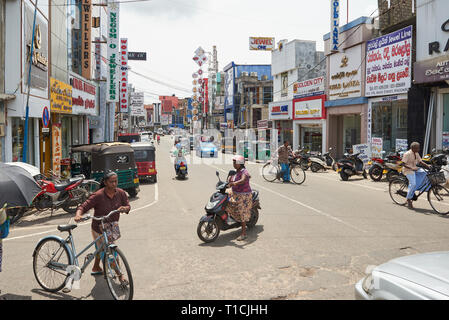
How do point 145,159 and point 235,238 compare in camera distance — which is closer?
point 235,238

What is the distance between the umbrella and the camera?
5566 mm

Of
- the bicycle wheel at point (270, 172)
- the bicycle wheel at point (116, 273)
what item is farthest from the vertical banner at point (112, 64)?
the bicycle wheel at point (116, 273)

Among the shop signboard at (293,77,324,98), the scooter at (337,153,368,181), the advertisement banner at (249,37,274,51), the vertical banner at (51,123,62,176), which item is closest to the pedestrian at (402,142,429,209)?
the scooter at (337,153,368,181)

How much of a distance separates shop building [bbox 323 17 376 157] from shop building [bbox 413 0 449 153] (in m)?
4.88

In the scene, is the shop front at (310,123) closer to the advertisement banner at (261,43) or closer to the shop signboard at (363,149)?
the shop signboard at (363,149)

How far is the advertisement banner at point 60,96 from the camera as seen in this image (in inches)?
649

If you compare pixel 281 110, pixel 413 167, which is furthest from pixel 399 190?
pixel 281 110

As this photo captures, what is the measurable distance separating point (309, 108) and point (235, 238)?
918 inches

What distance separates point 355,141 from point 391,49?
22.7ft

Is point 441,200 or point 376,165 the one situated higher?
point 376,165

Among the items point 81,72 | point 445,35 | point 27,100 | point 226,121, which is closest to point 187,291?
point 27,100

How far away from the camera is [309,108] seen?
29.9 metres

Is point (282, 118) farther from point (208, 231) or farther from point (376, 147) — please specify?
point (208, 231)

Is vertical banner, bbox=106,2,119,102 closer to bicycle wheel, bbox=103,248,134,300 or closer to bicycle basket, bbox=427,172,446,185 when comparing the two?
bicycle basket, bbox=427,172,446,185
